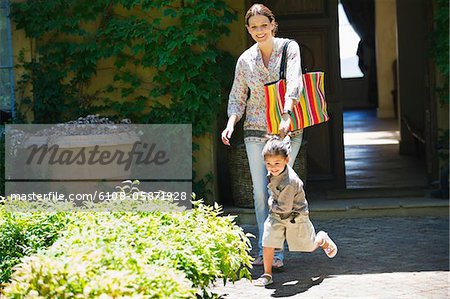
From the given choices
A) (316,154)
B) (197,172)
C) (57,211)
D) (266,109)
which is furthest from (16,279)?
(316,154)

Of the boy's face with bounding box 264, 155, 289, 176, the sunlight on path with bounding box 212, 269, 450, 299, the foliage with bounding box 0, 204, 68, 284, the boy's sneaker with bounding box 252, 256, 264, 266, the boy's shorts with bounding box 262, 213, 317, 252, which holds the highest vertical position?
the boy's face with bounding box 264, 155, 289, 176

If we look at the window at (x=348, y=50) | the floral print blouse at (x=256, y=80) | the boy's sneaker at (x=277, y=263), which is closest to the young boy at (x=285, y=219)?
the boy's sneaker at (x=277, y=263)

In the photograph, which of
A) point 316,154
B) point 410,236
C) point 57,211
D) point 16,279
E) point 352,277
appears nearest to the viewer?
point 16,279

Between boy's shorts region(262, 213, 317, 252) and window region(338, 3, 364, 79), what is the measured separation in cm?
1794

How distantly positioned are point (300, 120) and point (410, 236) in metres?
1.83

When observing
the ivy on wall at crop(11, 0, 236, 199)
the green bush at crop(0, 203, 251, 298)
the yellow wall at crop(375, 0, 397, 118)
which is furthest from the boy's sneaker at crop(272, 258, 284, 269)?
the yellow wall at crop(375, 0, 397, 118)

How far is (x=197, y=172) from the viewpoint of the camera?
9.64 meters

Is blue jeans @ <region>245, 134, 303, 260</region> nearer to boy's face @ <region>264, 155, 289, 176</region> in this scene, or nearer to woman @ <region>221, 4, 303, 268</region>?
woman @ <region>221, 4, 303, 268</region>

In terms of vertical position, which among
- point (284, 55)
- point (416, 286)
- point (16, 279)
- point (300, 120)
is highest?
point (284, 55)

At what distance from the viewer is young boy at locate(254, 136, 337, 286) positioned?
6.77 metres

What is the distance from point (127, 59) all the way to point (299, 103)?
111 inches

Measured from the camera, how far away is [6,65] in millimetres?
9688

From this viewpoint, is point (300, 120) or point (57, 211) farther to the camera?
point (300, 120)

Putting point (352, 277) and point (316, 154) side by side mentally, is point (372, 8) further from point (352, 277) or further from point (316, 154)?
point (352, 277)
